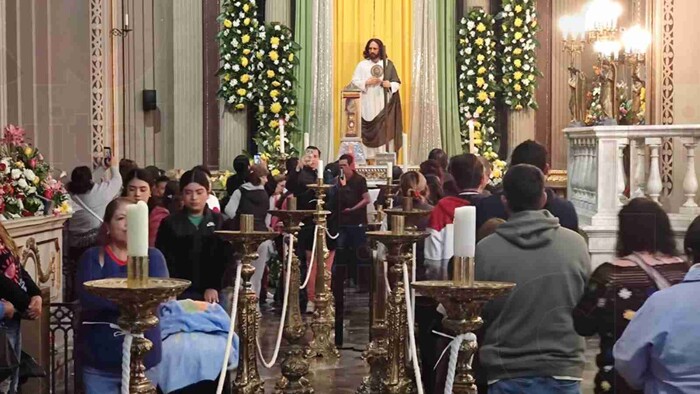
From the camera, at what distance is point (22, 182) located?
29.7 ft

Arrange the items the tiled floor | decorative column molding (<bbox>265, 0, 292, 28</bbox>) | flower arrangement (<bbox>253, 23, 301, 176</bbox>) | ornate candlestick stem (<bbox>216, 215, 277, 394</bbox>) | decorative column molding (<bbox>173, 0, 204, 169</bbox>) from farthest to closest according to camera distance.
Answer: decorative column molding (<bbox>265, 0, 292, 28</bbox>), flower arrangement (<bbox>253, 23, 301, 176</bbox>), decorative column molding (<bbox>173, 0, 204, 169</bbox>), the tiled floor, ornate candlestick stem (<bbox>216, 215, 277, 394</bbox>)

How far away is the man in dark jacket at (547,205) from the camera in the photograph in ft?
18.5

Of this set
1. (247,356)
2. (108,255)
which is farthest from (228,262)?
(108,255)

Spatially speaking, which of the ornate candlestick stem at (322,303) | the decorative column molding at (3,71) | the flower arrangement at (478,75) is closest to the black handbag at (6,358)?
the ornate candlestick stem at (322,303)

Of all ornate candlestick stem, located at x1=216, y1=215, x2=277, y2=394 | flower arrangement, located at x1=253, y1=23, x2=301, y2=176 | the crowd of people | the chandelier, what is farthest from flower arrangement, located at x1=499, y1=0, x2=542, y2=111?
ornate candlestick stem, located at x1=216, y1=215, x2=277, y2=394

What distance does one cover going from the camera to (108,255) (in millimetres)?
5359

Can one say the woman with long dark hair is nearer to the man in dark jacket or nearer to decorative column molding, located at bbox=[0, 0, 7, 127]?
the man in dark jacket

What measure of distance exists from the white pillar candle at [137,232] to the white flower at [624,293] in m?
2.03

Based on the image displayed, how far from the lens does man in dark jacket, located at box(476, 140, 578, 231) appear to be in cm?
565

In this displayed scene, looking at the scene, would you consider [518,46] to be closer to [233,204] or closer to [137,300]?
[233,204]

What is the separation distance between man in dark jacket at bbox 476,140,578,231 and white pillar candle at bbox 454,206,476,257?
7.12ft

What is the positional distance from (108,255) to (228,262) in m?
1.74

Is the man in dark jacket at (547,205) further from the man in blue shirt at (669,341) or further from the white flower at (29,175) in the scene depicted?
the white flower at (29,175)

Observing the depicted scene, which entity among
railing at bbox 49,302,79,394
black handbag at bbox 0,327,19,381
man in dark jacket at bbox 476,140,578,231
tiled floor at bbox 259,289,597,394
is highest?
man in dark jacket at bbox 476,140,578,231
